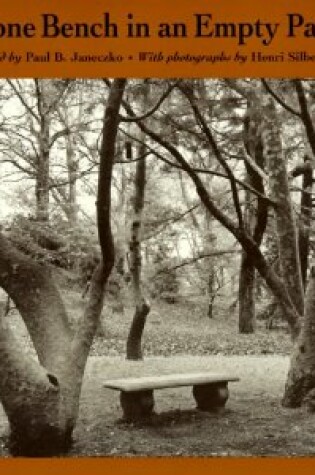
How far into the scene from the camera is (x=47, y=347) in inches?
247

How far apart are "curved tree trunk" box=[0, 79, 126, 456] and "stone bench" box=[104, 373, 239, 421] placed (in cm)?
107

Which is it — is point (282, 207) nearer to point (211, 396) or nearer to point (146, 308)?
point (211, 396)

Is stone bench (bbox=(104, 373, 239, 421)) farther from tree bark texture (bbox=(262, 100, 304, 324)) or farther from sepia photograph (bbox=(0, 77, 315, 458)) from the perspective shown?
tree bark texture (bbox=(262, 100, 304, 324))

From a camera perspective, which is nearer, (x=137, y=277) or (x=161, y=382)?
(x=161, y=382)

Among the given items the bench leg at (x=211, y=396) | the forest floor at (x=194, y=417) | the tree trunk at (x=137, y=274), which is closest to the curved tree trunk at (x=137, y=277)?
the tree trunk at (x=137, y=274)

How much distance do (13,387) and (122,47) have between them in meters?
2.91

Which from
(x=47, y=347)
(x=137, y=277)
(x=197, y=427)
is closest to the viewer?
(x=47, y=347)

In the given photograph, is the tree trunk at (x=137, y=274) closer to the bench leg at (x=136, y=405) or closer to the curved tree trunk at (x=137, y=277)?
the curved tree trunk at (x=137, y=277)

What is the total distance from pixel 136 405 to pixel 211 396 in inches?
43.7

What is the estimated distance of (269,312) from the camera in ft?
72.1

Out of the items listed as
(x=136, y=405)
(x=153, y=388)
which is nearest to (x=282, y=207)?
(x=153, y=388)

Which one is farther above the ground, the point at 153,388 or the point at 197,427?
the point at 153,388

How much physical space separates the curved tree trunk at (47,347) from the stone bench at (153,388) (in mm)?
1074

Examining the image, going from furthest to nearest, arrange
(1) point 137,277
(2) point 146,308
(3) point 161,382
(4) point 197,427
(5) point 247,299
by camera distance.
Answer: (5) point 247,299, (1) point 137,277, (2) point 146,308, (3) point 161,382, (4) point 197,427
